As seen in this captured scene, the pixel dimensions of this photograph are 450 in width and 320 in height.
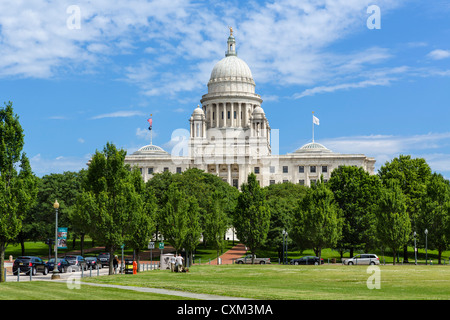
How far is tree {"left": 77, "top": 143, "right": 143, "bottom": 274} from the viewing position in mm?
46594

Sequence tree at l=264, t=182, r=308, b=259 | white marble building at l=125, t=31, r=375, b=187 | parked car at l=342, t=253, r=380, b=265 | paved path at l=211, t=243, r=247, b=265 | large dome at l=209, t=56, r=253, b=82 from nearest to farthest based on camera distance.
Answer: parked car at l=342, t=253, r=380, b=265 → paved path at l=211, t=243, r=247, b=265 → tree at l=264, t=182, r=308, b=259 → white marble building at l=125, t=31, r=375, b=187 → large dome at l=209, t=56, r=253, b=82

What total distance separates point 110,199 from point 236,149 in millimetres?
124987

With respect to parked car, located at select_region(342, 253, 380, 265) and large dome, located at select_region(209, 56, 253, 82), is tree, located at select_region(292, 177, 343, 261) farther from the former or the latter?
large dome, located at select_region(209, 56, 253, 82)

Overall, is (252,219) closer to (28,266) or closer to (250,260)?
(250,260)

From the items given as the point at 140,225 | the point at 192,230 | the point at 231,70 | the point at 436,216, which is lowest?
the point at 192,230

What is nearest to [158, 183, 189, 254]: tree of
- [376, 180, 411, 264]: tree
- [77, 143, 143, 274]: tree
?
[77, 143, 143, 274]: tree

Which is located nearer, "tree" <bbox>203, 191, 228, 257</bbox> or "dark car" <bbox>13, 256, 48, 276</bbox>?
"dark car" <bbox>13, 256, 48, 276</bbox>

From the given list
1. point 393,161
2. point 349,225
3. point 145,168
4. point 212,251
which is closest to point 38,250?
point 212,251

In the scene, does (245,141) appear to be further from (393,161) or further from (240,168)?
(393,161)

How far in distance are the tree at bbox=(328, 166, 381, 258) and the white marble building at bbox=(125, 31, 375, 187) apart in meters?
86.7

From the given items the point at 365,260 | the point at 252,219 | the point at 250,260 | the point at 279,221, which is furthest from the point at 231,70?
the point at 365,260

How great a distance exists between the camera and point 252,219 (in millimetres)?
66188

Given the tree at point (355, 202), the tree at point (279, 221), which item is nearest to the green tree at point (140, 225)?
the tree at point (279, 221)

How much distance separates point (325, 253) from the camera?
87.4 meters
